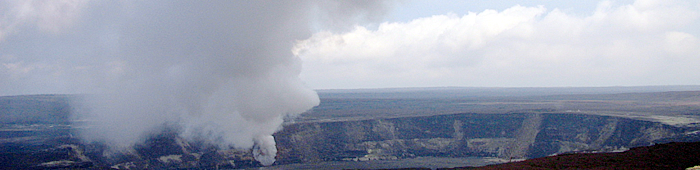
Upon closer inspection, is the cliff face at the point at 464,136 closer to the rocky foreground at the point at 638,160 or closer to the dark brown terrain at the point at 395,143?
the dark brown terrain at the point at 395,143

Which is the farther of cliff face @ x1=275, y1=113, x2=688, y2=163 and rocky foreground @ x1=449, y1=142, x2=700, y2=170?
cliff face @ x1=275, y1=113, x2=688, y2=163

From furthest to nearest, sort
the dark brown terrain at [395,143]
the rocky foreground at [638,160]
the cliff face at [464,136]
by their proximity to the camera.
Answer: the cliff face at [464,136]
the dark brown terrain at [395,143]
the rocky foreground at [638,160]

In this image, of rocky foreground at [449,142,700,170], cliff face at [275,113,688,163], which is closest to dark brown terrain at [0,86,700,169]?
cliff face at [275,113,688,163]

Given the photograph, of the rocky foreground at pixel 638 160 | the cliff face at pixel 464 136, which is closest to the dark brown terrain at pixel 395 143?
the cliff face at pixel 464 136

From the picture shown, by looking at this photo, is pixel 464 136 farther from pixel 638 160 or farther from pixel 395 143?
pixel 638 160

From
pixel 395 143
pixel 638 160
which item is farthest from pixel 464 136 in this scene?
pixel 638 160

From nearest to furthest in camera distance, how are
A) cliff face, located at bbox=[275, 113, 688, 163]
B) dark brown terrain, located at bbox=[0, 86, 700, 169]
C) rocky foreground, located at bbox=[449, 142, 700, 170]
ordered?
1. rocky foreground, located at bbox=[449, 142, 700, 170]
2. dark brown terrain, located at bbox=[0, 86, 700, 169]
3. cliff face, located at bbox=[275, 113, 688, 163]

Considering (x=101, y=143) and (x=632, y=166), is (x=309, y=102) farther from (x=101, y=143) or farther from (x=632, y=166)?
(x=632, y=166)

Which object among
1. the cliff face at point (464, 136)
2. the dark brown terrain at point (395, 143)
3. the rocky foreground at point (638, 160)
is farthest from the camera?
the cliff face at point (464, 136)

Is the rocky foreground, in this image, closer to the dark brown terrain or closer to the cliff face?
the dark brown terrain
